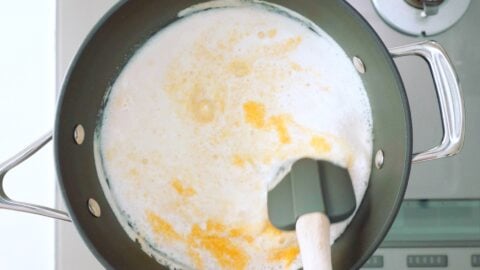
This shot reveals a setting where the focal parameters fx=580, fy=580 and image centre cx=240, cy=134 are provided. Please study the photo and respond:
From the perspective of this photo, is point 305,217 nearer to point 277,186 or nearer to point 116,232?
point 277,186

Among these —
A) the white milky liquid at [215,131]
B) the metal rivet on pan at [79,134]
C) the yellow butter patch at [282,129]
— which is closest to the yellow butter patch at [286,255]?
the white milky liquid at [215,131]

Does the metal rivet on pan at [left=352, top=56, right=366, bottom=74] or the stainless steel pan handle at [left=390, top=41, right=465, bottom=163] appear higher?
the metal rivet on pan at [left=352, top=56, right=366, bottom=74]

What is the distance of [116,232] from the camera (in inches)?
23.1

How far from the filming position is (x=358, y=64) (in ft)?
1.89

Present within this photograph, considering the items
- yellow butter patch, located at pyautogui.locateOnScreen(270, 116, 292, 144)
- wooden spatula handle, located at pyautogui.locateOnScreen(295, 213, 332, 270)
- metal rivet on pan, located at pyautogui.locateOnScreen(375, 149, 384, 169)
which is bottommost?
wooden spatula handle, located at pyautogui.locateOnScreen(295, 213, 332, 270)

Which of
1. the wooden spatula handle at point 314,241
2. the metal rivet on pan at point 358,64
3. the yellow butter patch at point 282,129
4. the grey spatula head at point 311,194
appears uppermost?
the metal rivet on pan at point 358,64

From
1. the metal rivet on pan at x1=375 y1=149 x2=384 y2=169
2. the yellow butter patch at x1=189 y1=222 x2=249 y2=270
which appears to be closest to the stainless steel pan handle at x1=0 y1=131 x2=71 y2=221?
the yellow butter patch at x1=189 y1=222 x2=249 y2=270

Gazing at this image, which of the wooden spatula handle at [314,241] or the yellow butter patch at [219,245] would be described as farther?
the yellow butter patch at [219,245]

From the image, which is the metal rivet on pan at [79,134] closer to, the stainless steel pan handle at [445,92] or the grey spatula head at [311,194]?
the grey spatula head at [311,194]

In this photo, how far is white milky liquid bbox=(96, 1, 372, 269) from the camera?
59 centimetres

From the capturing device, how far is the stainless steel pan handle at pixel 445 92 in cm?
51

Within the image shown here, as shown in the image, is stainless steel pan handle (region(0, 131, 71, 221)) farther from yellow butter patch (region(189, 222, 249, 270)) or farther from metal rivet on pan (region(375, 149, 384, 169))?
metal rivet on pan (region(375, 149, 384, 169))

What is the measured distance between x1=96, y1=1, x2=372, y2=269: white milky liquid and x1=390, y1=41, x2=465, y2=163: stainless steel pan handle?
0.09m

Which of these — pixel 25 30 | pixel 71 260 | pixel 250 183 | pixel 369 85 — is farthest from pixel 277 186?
pixel 25 30
